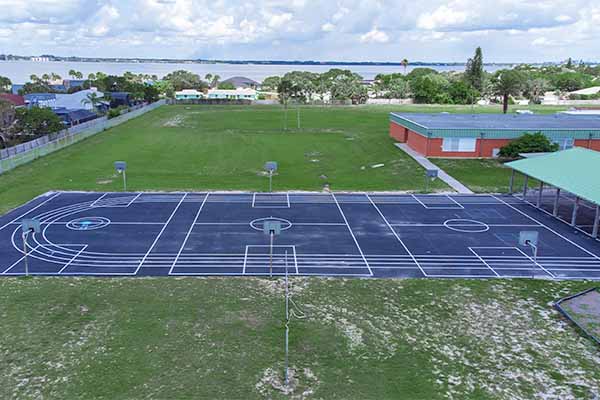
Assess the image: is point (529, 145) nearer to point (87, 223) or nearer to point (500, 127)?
point (500, 127)

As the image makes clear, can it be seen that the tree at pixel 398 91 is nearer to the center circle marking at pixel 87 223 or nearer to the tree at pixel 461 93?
the tree at pixel 461 93

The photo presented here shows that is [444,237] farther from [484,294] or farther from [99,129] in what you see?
[99,129]

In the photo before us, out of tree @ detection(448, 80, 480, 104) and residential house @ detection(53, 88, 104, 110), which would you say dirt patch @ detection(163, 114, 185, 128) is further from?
tree @ detection(448, 80, 480, 104)

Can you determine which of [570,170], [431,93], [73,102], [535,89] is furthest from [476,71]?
[570,170]

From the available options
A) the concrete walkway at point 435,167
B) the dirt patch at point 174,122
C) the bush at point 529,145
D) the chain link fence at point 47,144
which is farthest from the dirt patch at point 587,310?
the dirt patch at point 174,122

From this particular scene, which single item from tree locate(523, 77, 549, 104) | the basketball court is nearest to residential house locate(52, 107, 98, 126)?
the basketball court

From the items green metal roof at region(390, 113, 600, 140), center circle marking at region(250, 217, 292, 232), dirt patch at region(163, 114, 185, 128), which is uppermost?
green metal roof at region(390, 113, 600, 140)
